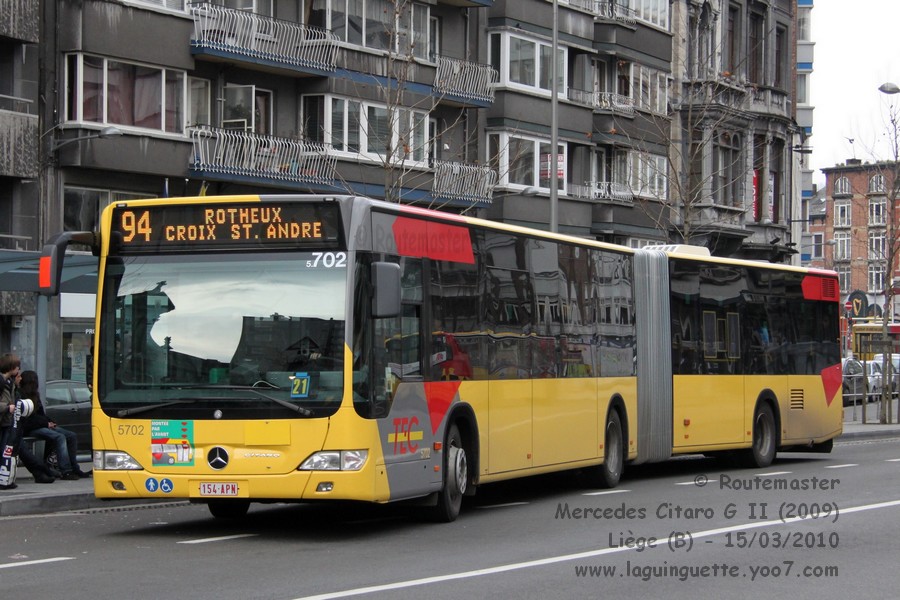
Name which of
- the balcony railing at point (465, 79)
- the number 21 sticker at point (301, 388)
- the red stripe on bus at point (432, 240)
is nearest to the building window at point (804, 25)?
the balcony railing at point (465, 79)

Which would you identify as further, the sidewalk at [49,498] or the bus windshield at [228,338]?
the sidewalk at [49,498]

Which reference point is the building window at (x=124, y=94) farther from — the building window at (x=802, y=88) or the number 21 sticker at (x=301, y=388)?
the building window at (x=802, y=88)

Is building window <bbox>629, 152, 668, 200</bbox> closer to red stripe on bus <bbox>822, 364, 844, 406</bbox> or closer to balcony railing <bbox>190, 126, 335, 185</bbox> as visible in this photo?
balcony railing <bbox>190, 126, 335, 185</bbox>

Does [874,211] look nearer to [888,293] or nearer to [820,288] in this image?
[888,293]

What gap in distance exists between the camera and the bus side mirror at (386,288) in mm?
13555

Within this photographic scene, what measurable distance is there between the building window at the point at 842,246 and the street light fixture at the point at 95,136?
376ft

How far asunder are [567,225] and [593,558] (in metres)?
34.1

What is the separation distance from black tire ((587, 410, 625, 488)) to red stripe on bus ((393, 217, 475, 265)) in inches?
188

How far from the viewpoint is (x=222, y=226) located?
14.0 metres

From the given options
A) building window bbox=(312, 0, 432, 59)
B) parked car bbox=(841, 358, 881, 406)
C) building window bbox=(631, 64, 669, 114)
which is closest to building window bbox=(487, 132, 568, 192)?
building window bbox=(312, 0, 432, 59)

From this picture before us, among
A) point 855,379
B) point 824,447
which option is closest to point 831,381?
point 824,447

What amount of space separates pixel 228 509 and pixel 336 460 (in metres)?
2.92

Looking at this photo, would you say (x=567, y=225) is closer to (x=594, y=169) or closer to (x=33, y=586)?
(x=594, y=169)

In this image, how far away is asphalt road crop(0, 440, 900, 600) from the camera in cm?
1079
